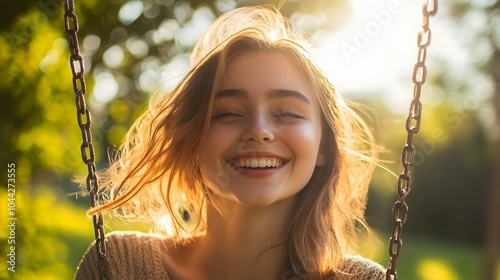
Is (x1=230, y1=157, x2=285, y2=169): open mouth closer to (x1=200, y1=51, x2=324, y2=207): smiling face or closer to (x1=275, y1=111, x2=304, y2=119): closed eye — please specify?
(x1=200, y1=51, x2=324, y2=207): smiling face

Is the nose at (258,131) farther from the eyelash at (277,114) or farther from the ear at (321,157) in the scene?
the ear at (321,157)

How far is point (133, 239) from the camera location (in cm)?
230

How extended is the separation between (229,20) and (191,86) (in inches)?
15.9

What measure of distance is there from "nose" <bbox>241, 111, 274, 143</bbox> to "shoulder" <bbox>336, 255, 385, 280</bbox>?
1.75ft

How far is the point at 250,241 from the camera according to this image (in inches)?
81.7

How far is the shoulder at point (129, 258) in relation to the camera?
2.20 metres

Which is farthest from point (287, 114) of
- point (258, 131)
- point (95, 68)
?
point (95, 68)

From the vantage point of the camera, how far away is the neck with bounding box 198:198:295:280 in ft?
6.76

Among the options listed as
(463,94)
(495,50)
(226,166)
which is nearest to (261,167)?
(226,166)

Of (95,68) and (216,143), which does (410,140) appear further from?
(95,68)

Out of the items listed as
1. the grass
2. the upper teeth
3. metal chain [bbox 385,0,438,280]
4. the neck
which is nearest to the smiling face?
the upper teeth

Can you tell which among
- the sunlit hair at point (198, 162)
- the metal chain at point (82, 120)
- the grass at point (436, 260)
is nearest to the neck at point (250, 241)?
the sunlit hair at point (198, 162)

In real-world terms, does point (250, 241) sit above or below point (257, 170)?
below

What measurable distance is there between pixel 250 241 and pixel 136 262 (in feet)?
1.41
